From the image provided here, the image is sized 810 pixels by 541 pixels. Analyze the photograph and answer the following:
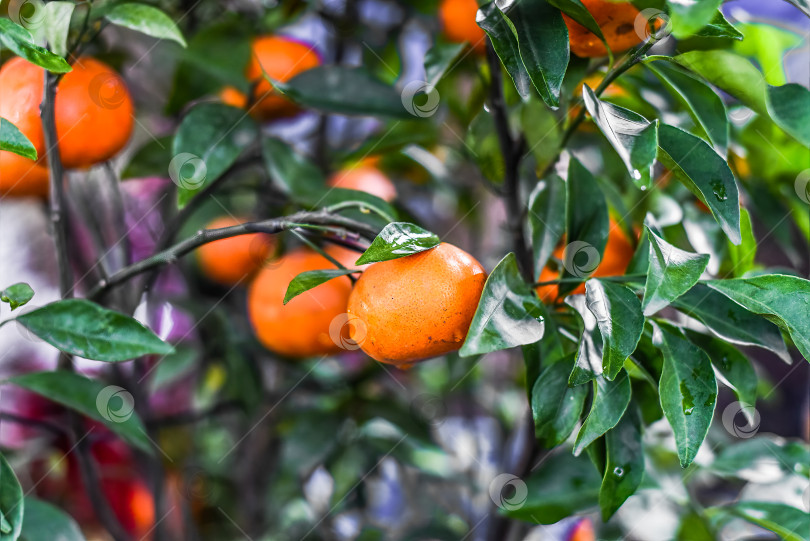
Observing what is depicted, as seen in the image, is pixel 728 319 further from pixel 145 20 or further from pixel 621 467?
pixel 145 20

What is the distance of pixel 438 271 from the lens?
0.45m

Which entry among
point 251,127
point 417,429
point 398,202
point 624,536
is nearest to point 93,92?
point 251,127

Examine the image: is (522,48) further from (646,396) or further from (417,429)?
(417,429)

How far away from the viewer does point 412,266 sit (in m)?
0.45

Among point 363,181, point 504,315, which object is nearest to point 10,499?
point 504,315

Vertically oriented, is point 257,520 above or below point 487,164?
below

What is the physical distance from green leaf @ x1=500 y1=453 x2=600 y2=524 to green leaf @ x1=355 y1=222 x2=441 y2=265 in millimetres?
311

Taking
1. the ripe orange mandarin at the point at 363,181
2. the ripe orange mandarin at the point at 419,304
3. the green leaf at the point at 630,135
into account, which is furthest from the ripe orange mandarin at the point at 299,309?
the green leaf at the point at 630,135

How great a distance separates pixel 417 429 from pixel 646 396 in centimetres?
38

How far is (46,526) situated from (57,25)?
1.26 feet

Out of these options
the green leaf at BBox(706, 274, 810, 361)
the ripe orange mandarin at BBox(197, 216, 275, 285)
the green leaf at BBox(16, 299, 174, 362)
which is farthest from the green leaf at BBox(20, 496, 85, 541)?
the green leaf at BBox(706, 274, 810, 361)

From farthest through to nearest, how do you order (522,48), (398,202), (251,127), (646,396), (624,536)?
(398,202) → (624,536) → (251,127) → (646,396) → (522,48)

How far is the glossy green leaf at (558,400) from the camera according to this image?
0.45 metres

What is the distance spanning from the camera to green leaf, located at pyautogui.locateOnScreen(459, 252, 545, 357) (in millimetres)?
397
